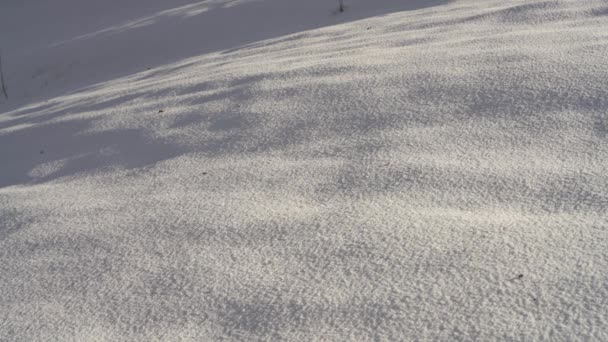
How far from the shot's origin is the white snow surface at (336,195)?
1727 millimetres

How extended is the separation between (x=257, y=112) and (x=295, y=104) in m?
0.19

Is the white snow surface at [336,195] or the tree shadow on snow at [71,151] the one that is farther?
the tree shadow on snow at [71,151]

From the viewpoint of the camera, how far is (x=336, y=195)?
2361 mm

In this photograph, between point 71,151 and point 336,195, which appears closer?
point 336,195

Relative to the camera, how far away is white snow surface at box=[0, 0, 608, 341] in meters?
1.73

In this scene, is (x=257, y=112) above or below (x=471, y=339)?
above

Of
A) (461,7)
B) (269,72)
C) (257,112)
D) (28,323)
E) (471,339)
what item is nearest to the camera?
(471,339)

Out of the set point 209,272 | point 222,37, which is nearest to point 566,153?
point 209,272

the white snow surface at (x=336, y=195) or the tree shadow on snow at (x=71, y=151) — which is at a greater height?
the tree shadow on snow at (x=71, y=151)

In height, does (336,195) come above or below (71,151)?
below

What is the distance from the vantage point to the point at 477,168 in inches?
93.4

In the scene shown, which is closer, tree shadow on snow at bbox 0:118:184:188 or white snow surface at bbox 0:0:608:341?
white snow surface at bbox 0:0:608:341

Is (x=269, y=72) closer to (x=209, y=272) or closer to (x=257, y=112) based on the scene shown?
(x=257, y=112)

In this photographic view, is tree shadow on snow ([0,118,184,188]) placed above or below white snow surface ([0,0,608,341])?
above
